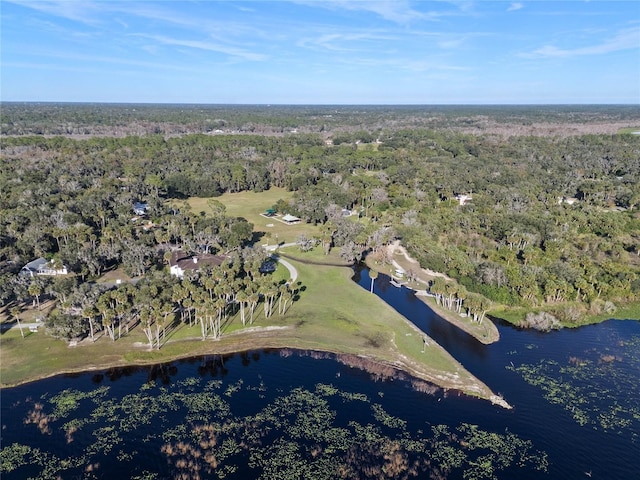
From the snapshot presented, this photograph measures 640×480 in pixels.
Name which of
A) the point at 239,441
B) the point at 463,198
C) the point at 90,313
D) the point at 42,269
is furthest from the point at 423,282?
the point at 42,269

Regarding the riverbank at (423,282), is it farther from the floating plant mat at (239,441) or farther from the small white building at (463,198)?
the small white building at (463,198)

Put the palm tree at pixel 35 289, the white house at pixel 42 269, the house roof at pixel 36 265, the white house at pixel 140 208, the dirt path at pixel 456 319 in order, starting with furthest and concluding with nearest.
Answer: the white house at pixel 140 208
the house roof at pixel 36 265
the white house at pixel 42 269
the dirt path at pixel 456 319
the palm tree at pixel 35 289

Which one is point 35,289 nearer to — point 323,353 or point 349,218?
point 323,353

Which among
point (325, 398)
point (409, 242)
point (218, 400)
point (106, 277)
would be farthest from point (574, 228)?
point (106, 277)

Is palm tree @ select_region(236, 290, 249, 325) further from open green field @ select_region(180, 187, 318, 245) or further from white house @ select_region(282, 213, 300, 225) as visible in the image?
white house @ select_region(282, 213, 300, 225)

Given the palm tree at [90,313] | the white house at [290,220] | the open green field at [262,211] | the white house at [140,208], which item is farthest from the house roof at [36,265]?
the white house at [290,220]

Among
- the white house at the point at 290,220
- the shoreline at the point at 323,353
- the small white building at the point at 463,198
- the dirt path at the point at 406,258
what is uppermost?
the small white building at the point at 463,198

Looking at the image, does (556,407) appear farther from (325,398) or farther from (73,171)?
(73,171)
